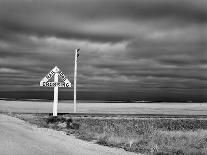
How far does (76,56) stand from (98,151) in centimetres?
1860

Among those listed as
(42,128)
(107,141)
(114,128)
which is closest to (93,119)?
(114,128)

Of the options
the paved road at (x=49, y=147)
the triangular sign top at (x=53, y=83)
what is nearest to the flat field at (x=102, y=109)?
the triangular sign top at (x=53, y=83)

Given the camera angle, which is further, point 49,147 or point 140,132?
point 140,132

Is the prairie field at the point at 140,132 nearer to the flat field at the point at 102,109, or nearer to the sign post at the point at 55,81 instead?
the sign post at the point at 55,81

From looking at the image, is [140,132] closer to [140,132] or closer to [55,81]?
[140,132]

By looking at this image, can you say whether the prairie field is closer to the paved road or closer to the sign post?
the paved road

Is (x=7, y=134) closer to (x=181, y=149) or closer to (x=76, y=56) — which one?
(x=181, y=149)

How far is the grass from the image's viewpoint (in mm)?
13922

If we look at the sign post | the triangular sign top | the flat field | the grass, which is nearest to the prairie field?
the grass

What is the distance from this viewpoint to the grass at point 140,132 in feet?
45.7

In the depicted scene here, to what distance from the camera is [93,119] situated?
24047mm

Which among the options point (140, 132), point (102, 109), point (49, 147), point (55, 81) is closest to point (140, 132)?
point (140, 132)

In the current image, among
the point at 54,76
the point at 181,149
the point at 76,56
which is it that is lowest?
the point at 181,149

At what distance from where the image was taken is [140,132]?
841 inches
